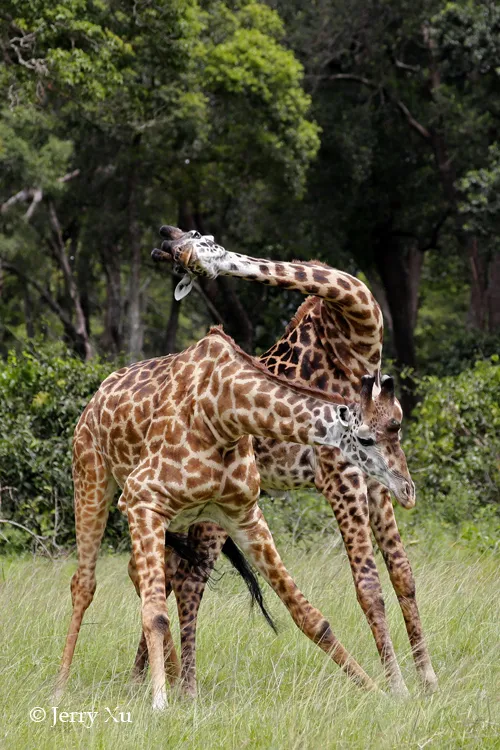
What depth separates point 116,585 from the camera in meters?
8.30

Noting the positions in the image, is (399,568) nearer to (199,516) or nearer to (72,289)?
(199,516)

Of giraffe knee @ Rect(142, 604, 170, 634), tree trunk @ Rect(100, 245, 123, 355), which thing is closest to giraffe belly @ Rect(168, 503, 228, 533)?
giraffe knee @ Rect(142, 604, 170, 634)

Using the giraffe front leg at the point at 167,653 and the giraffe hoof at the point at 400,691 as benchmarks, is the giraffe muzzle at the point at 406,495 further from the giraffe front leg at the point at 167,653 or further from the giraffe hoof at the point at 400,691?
the giraffe front leg at the point at 167,653

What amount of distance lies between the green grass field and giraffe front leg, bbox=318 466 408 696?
0.36m

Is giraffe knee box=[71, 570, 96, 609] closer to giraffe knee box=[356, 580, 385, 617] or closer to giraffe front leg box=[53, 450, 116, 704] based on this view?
giraffe front leg box=[53, 450, 116, 704]

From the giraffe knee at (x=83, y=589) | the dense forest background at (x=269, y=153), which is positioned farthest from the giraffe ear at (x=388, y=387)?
the dense forest background at (x=269, y=153)

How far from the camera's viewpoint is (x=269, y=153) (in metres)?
20.9

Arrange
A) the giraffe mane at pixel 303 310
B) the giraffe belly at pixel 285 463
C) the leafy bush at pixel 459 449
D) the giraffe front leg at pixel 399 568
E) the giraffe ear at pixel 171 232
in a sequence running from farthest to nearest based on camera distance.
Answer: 1. the leafy bush at pixel 459 449
2. the giraffe mane at pixel 303 310
3. the giraffe belly at pixel 285 463
4. the giraffe front leg at pixel 399 568
5. the giraffe ear at pixel 171 232

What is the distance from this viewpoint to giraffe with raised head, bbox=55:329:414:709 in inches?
201

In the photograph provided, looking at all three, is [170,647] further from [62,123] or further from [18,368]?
[62,123]

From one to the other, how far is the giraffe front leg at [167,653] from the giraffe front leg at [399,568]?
110cm

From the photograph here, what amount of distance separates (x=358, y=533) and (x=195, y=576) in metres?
0.93

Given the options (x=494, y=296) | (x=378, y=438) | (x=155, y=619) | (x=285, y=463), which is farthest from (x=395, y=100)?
(x=155, y=619)

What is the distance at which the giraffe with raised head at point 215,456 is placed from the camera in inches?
201
